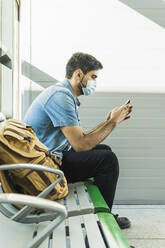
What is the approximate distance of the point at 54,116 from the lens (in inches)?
93.3

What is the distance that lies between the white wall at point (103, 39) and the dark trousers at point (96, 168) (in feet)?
5.88

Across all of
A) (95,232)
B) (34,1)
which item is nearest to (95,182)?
(95,232)

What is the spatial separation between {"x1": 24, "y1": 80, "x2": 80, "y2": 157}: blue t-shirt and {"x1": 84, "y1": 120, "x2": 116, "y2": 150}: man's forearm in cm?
13

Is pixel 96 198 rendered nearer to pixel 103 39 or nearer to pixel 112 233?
pixel 112 233

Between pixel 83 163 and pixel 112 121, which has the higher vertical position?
pixel 112 121

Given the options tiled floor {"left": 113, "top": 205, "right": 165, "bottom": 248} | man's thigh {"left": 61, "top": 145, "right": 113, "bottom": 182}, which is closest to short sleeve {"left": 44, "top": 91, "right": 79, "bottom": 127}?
man's thigh {"left": 61, "top": 145, "right": 113, "bottom": 182}

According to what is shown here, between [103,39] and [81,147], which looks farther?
[103,39]

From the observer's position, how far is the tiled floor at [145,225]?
2.75 metres

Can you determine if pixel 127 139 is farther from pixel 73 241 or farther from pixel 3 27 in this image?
pixel 73 241

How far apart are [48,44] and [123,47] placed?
94cm

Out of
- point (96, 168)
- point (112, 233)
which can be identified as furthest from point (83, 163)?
point (112, 233)

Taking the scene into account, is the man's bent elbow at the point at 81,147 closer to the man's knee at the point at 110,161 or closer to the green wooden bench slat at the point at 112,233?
the man's knee at the point at 110,161

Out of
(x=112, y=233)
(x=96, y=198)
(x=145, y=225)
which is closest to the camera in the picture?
(x=112, y=233)

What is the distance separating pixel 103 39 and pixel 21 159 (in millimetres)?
2694
